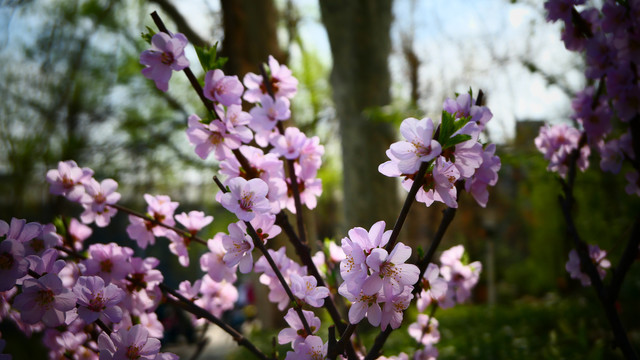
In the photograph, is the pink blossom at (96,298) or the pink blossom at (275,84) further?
the pink blossom at (275,84)

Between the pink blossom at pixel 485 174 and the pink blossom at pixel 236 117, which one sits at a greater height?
the pink blossom at pixel 485 174

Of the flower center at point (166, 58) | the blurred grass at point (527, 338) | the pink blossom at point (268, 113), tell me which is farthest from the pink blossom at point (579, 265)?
the flower center at point (166, 58)

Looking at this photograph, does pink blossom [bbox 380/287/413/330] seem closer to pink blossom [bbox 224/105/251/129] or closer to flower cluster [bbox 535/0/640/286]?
pink blossom [bbox 224/105/251/129]

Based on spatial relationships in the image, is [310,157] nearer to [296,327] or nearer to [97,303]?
[296,327]

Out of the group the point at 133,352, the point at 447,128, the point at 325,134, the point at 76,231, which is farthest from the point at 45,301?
the point at 325,134

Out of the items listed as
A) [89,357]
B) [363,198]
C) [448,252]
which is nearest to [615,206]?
[363,198]

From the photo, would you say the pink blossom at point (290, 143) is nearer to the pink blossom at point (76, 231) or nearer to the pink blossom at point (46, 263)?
the pink blossom at point (46, 263)

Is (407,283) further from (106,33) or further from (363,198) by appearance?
(106,33)
